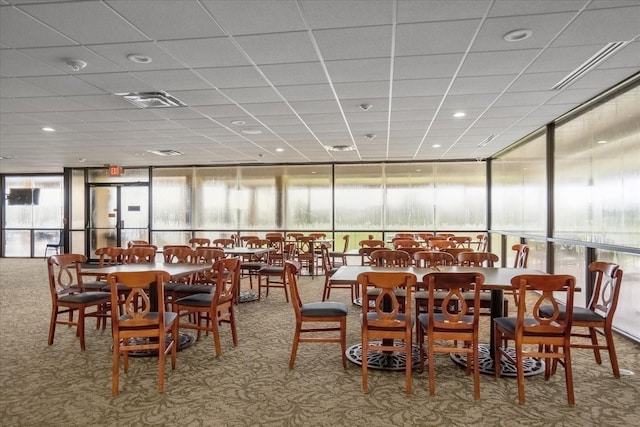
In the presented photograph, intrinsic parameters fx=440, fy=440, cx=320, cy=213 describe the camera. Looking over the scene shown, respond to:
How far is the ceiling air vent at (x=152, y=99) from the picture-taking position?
5637mm

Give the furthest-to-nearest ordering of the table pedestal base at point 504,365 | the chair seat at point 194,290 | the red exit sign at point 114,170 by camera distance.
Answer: the red exit sign at point 114,170, the chair seat at point 194,290, the table pedestal base at point 504,365

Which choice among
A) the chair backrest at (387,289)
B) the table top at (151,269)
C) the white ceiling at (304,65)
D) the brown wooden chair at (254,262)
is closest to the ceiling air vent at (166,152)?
the white ceiling at (304,65)

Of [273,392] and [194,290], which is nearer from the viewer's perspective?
[273,392]

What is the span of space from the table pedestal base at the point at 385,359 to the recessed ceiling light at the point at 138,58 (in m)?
3.57

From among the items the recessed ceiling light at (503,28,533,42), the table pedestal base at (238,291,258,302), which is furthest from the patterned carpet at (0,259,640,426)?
the recessed ceiling light at (503,28,533,42)

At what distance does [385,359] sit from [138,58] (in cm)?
381

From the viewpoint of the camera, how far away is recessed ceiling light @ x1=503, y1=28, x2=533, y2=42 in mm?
3766

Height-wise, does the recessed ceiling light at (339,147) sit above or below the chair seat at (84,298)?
above

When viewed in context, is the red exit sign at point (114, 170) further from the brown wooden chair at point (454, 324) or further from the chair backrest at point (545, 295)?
the chair backrest at point (545, 295)

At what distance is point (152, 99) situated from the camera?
5785mm

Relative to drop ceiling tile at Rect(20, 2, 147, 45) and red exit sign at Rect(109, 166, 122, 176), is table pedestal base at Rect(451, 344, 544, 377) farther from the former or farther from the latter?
red exit sign at Rect(109, 166, 122, 176)

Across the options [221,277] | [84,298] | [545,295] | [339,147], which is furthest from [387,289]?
[339,147]

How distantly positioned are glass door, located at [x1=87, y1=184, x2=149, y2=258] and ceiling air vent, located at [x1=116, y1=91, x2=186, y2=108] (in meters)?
7.69

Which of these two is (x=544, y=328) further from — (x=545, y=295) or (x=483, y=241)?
(x=483, y=241)
